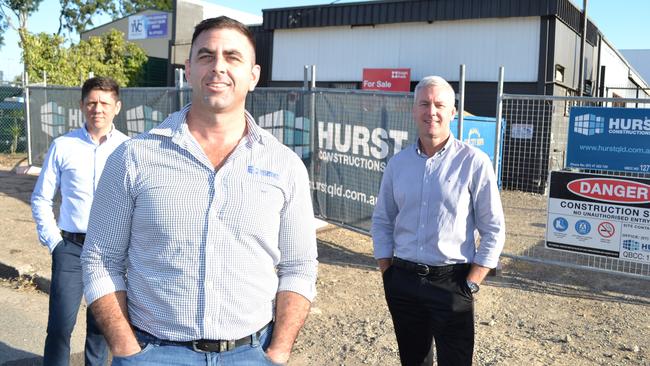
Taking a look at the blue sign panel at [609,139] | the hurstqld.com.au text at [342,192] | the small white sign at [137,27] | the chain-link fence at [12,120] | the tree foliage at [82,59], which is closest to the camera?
the blue sign panel at [609,139]

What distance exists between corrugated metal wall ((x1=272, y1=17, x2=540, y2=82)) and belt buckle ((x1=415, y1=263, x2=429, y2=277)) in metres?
→ 15.0

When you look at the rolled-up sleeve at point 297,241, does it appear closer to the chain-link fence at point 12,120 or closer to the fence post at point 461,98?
the fence post at point 461,98

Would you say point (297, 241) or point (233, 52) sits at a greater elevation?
point (233, 52)

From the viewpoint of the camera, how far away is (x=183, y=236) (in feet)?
6.60

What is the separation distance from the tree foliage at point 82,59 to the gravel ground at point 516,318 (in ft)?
53.6

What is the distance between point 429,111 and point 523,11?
1504 centimetres

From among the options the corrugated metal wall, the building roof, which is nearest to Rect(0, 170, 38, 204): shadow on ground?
the corrugated metal wall

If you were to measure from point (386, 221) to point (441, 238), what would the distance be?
0.43 meters

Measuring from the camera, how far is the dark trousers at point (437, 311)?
327cm

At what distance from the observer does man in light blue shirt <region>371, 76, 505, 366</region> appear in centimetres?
329

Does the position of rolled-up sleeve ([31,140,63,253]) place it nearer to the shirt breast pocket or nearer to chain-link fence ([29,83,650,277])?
the shirt breast pocket

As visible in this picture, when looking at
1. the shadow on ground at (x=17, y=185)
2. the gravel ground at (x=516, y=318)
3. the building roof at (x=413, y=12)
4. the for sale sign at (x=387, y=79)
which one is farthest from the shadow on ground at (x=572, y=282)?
the for sale sign at (x=387, y=79)

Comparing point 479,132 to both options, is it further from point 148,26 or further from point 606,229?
point 148,26

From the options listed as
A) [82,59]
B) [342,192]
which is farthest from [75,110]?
[82,59]
